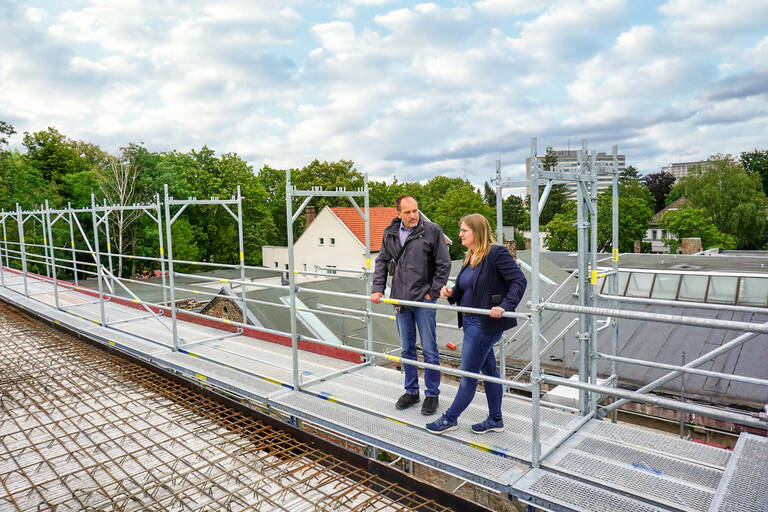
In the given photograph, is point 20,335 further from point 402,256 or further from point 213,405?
point 402,256

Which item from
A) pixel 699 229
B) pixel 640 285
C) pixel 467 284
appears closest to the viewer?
pixel 467 284

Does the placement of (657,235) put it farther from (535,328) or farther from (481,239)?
(535,328)

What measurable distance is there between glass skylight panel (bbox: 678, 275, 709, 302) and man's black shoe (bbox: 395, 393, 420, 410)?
12.2 metres

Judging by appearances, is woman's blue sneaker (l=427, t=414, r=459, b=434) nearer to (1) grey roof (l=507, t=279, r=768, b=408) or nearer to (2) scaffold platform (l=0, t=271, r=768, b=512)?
(2) scaffold platform (l=0, t=271, r=768, b=512)

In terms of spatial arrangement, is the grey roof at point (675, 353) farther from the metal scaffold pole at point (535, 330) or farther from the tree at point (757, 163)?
the tree at point (757, 163)

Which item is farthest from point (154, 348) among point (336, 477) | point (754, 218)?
point (754, 218)

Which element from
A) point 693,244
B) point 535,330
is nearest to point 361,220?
point 693,244

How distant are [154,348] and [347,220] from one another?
88.1ft

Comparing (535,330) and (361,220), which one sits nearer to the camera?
(535,330)

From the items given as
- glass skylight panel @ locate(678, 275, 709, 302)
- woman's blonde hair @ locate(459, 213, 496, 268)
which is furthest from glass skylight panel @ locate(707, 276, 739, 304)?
woman's blonde hair @ locate(459, 213, 496, 268)

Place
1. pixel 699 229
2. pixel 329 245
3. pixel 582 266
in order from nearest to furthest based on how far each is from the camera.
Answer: pixel 582 266, pixel 329 245, pixel 699 229

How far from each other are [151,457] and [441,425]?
2462 mm

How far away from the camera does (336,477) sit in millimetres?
3801

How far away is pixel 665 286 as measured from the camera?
1405 centimetres
